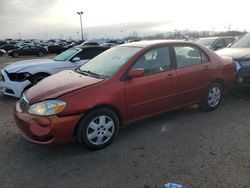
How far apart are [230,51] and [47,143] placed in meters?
5.84

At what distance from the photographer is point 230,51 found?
754cm

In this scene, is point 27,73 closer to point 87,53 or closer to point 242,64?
point 87,53

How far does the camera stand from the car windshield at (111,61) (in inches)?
177

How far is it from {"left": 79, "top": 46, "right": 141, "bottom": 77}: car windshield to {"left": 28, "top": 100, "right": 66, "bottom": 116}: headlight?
3.25 feet

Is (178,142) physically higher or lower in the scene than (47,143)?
lower

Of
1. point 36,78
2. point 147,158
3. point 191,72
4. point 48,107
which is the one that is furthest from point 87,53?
point 147,158

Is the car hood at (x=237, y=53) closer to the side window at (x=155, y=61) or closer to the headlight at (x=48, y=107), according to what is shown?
the side window at (x=155, y=61)

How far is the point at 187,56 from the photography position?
525 centimetres

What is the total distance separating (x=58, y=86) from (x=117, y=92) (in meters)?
0.93

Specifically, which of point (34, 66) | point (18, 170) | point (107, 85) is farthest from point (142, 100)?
point (34, 66)

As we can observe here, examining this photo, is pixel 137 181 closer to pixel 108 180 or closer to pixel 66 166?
pixel 108 180

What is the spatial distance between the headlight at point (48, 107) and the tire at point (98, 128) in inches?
14.6

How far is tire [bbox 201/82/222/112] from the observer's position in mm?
5613

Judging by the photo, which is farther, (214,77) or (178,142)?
(214,77)
